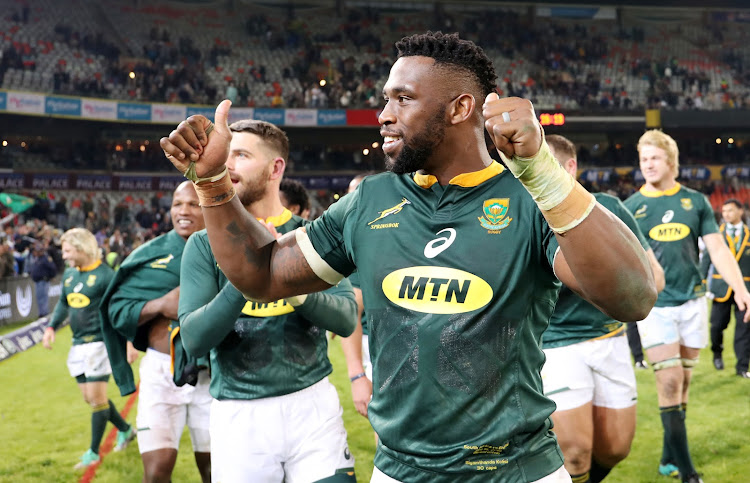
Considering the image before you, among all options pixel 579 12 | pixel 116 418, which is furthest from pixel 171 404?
pixel 579 12

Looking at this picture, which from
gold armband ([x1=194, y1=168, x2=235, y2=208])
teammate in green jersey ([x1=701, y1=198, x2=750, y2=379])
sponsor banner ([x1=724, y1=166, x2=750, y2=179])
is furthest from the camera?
sponsor banner ([x1=724, y1=166, x2=750, y2=179])

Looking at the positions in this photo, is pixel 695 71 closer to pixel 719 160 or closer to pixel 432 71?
pixel 719 160

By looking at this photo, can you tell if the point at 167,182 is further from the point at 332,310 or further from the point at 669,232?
the point at 332,310

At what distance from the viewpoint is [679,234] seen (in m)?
6.29

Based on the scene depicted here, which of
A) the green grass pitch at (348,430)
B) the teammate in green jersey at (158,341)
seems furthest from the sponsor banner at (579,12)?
the teammate in green jersey at (158,341)

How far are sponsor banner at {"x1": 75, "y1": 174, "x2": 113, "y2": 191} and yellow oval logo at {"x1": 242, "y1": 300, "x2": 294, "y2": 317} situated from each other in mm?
28421

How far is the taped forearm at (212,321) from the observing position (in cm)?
287

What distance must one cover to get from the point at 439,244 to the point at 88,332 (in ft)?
21.0

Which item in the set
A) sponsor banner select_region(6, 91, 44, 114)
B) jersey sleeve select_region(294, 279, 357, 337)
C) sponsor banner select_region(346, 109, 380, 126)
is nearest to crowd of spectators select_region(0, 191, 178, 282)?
sponsor banner select_region(6, 91, 44, 114)

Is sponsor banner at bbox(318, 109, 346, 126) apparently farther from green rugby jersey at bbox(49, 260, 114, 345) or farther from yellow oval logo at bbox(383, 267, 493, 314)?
yellow oval logo at bbox(383, 267, 493, 314)

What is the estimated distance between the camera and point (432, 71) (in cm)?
219

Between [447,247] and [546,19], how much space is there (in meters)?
42.4

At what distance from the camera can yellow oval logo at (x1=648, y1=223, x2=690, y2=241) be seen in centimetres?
628

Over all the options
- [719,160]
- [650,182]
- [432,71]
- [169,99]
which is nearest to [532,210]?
[432,71]
